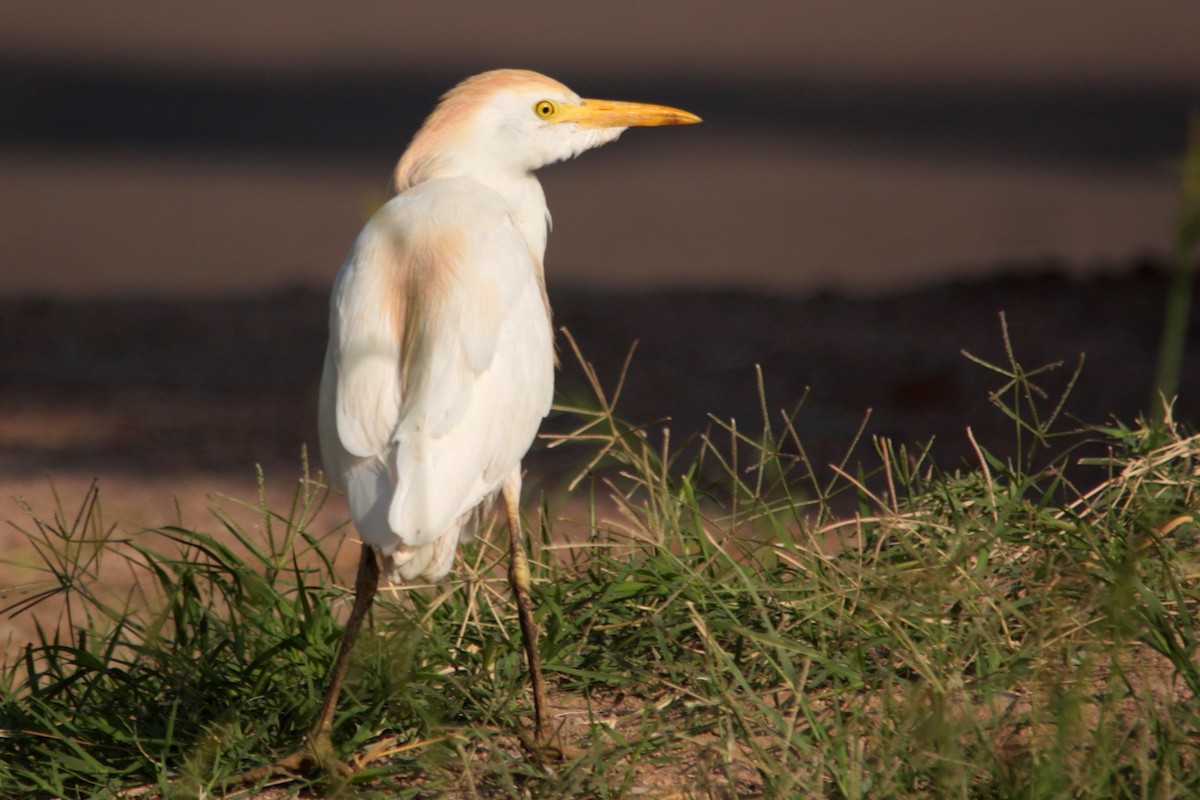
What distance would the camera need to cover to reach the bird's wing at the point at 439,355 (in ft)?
7.25

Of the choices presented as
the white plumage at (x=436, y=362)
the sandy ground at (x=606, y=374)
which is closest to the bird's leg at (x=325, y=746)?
the white plumage at (x=436, y=362)

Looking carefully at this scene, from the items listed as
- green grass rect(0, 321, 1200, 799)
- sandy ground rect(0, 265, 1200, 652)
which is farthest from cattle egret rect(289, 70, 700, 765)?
sandy ground rect(0, 265, 1200, 652)

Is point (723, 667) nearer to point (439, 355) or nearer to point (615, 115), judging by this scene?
point (439, 355)

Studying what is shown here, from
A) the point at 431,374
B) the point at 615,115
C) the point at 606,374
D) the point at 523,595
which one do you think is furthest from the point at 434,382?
the point at 606,374

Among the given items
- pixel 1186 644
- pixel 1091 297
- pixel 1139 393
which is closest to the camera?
pixel 1186 644

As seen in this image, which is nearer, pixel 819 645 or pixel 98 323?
pixel 819 645

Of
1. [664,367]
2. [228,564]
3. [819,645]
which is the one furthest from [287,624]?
[664,367]

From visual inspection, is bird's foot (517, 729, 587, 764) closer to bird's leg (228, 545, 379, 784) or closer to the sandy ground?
bird's leg (228, 545, 379, 784)

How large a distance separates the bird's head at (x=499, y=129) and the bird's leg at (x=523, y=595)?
607 millimetres

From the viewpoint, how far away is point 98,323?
7191mm

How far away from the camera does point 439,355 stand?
2295mm

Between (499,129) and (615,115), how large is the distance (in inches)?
10.3

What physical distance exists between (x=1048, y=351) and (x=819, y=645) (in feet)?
12.2

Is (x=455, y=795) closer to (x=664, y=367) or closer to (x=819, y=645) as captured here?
(x=819, y=645)
